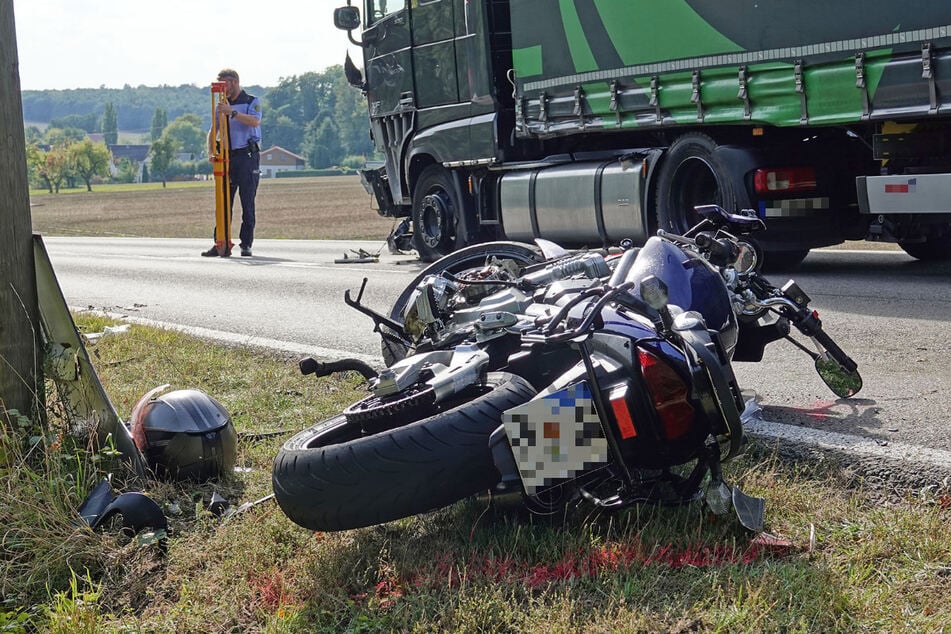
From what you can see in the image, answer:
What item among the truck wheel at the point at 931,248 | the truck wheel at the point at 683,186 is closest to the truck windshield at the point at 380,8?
the truck wheel at the point at 683,186

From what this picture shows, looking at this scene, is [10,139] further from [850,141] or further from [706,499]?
→ [850,141]

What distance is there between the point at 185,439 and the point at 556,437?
1.68 m

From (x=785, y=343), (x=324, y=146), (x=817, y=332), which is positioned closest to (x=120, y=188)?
(x=324, y=146)

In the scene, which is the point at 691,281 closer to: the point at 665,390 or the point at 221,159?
the point at 665,390

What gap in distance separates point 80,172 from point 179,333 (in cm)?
14149

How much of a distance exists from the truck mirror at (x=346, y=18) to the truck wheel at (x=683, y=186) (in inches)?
181

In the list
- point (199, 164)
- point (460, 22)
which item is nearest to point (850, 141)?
point (460, 22)

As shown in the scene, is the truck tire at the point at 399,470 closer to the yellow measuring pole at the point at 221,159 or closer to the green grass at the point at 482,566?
the green grass at the point at 482,566

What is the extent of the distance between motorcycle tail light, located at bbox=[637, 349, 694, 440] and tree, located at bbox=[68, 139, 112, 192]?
460 feet

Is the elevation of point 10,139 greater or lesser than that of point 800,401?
greater

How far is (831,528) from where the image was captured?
322 cm

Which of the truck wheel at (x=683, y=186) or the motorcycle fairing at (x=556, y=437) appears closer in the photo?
the motorcycle fairing at (x=556, y=437)

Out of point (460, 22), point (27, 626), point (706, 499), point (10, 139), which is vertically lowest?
point (27, 626)

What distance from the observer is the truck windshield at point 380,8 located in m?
12.8
